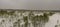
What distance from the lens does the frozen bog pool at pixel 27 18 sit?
0.78 metres

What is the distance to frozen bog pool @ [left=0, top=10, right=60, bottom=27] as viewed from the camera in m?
0.78

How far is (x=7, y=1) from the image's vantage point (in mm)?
829

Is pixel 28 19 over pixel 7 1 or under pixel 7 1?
under

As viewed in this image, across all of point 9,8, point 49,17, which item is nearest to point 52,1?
point 49,17

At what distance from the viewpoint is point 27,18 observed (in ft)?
2.59

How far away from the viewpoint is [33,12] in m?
0.79

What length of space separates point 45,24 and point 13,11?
1.01 ft

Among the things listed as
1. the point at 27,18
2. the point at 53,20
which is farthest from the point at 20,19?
the point at 53,20

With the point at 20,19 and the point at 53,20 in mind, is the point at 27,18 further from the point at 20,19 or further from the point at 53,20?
the point at 53,20

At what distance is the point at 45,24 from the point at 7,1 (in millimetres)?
412

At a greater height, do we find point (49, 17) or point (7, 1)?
point (7, 1)

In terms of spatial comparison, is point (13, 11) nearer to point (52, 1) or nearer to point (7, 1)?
point (7, 1)

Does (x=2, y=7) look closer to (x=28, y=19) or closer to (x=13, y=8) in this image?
(x=13, y=8)

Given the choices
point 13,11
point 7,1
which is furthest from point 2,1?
point 13,11
